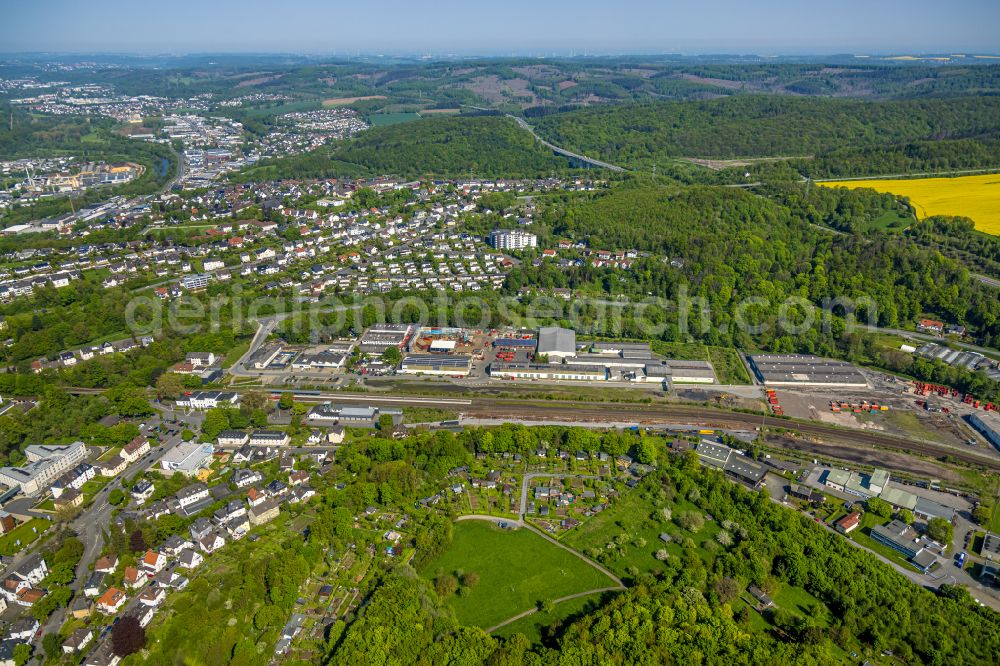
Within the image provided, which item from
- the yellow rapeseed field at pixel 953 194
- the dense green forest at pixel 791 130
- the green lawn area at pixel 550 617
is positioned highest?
the dense green forest at pixel 791 130

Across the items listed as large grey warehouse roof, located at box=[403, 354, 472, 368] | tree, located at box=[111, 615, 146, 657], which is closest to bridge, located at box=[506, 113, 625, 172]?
large grey warehouse roof, located at box=[403, 354, 472, 368]

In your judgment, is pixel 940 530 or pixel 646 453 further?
pixel 646 453

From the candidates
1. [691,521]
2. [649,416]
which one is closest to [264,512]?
[691,521]

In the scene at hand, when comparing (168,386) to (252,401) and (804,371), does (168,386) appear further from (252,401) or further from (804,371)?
(804,371)

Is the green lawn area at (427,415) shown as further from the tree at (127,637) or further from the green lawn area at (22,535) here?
the green lawn area at (22,535)

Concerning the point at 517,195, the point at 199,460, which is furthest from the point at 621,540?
the point at 517,195

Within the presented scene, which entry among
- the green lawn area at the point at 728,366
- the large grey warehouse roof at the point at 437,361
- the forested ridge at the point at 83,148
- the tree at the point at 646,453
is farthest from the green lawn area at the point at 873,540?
the forested ridge at the point at 83,148

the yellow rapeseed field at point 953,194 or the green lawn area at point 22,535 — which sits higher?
the yellow rapeseed field at point 953,194
